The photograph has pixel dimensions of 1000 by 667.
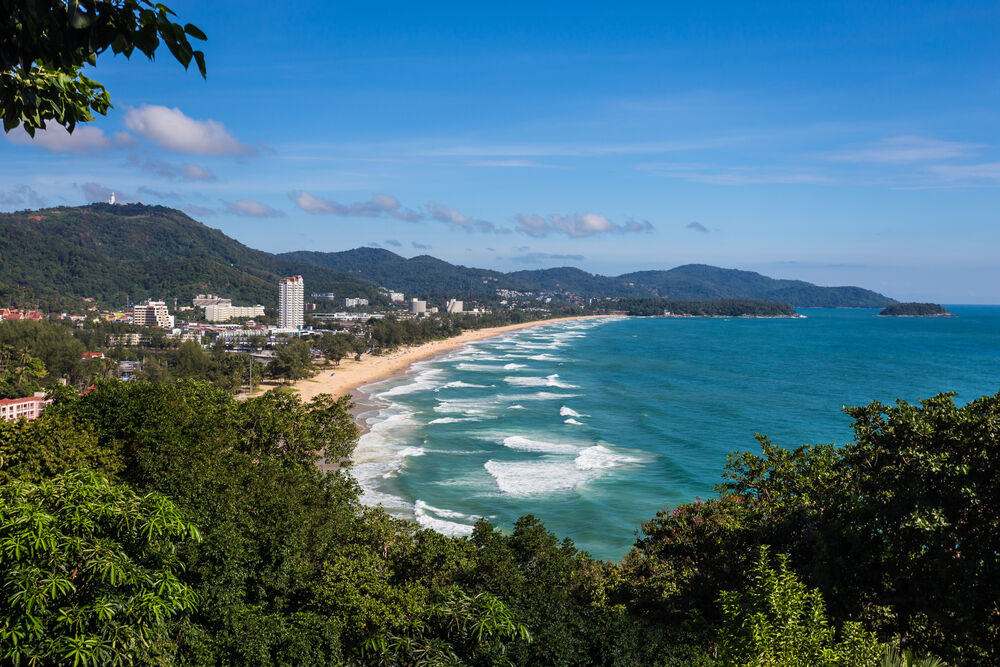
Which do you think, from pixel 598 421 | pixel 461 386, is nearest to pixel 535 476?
pixel 598 421

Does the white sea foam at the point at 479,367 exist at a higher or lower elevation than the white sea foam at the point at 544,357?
lower

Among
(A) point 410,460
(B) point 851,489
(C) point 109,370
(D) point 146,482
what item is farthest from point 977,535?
(C) point 109,370

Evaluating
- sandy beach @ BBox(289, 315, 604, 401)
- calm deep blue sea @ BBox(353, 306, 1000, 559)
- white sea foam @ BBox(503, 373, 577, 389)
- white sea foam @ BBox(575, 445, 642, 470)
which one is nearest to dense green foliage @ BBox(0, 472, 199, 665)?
calm deep blue sea @ BBox(353, 306, 1000, 559)

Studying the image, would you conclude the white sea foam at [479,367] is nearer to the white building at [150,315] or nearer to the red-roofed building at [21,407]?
the red-roofed building at [21,407]

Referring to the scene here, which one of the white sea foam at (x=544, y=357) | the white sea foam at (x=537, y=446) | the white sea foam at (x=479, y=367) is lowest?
the white sea foam at (x=537, y=446)

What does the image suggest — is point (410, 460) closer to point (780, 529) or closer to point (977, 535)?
point (780, 529)

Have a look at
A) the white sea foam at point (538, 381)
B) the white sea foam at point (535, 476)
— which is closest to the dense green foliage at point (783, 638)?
the white sea foam at point (535, 476)
